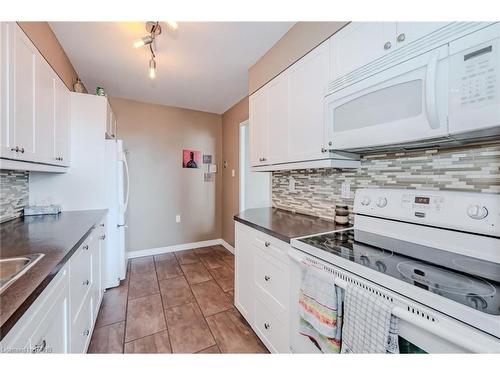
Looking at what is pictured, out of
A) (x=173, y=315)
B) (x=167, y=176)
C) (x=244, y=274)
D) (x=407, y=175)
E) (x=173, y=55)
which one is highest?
(x=173, y=55)

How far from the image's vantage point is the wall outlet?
5.14 ft

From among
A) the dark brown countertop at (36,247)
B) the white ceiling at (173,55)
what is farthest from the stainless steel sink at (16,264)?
the white ceiling at (173,55)

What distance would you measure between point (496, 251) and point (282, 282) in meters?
0.97

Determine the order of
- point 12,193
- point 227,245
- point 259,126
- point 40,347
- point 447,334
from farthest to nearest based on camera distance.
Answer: point 227,245 < point 259,126 < point 12,193 < point 40,347 < point 447,334

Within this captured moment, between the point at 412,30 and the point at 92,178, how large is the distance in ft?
9.20

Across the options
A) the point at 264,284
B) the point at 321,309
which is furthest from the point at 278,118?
the point at 321,309

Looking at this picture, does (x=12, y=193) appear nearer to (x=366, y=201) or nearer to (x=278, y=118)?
(x=278, y=118)

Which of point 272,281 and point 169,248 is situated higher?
point 272,281

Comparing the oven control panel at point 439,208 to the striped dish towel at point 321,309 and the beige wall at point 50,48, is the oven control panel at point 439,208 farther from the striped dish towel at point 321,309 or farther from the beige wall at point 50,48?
the beige wall at point 50,48

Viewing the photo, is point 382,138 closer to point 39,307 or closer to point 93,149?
point 39,307

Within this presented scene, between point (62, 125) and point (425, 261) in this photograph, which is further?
point (62, 125)

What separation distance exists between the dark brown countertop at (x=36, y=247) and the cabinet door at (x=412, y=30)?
1763mm

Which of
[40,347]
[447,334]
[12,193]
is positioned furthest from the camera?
[12,193]

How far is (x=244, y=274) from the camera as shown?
1.79m
